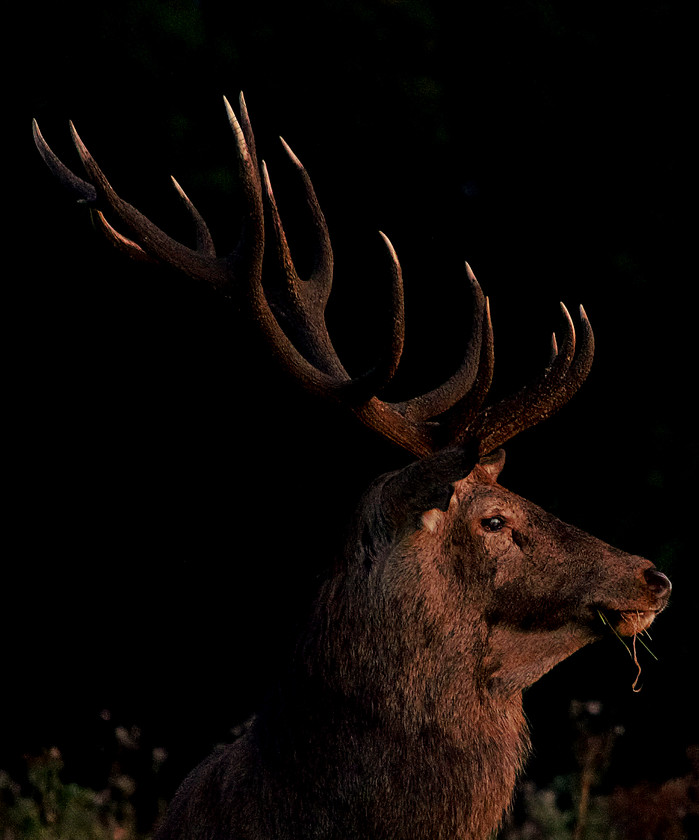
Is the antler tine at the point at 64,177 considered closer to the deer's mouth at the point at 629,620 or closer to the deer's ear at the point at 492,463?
the deer's ear at the point at 492,463

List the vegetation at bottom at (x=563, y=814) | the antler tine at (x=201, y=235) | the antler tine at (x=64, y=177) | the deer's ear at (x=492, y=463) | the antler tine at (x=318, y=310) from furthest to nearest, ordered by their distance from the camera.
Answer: the vegetation at bottom at (x=563, y=814), the antler tine at (x=201, y=235), the antler tine at (x=64, y=177), the deer's ear at (x=492, y=463), the antler tine at (x=318, y=310)

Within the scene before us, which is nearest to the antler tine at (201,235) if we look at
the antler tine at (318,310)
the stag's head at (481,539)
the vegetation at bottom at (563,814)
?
the antler tine at (318,310)

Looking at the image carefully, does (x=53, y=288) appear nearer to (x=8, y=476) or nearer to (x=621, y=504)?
(x=8, y=476)

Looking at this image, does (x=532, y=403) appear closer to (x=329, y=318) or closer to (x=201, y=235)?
(x=201, y=235)

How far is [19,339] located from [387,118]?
188cm

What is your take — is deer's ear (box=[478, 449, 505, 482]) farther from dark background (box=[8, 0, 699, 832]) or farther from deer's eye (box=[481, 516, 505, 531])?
dark background (box=[8, 0, 699, 832])

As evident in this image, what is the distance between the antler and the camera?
8.75 ft

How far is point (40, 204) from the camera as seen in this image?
5445 millimetres

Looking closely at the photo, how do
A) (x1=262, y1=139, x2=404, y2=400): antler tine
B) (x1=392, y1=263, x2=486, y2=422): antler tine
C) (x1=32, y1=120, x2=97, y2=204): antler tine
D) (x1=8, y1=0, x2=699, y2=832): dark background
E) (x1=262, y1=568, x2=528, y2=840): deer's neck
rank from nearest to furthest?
(x1=262, y1=568, x2=528, y2=840): deer's neck < (x1=262, y1=139, x2=404, y2=400): antler tine < (x1=392, y1=263, x2=486, y2=422): antler tine < (x1=32, y1=120, x2=97, y2=204): antler tine < (x1=8, y1=0, x2=699, y2=832): dark background

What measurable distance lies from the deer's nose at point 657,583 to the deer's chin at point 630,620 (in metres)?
0.04

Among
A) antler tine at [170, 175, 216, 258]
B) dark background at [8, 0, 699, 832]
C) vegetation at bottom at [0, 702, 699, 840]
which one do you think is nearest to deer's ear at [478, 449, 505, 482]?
antler tine at [170, 175, 216, 258]

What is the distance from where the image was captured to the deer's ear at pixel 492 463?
282 centimetres

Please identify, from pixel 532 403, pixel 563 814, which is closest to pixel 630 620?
pixel 532 403

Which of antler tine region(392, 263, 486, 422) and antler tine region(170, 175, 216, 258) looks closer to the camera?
antler tine region(392, 263, 486, 422)
